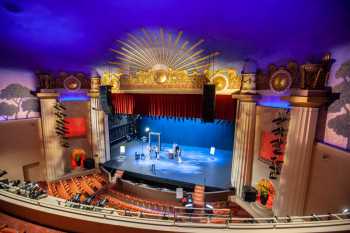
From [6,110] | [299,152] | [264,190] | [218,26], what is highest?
[218,26]

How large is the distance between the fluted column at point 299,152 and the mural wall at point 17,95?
38.2 feet

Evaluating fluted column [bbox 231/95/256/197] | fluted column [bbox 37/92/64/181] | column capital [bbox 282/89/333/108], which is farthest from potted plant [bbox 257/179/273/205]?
fluted column [bbox 37/92/64/181]

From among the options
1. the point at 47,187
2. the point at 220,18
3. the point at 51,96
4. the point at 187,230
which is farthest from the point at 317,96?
the point at 47,187

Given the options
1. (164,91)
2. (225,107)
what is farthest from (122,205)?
(225,107)

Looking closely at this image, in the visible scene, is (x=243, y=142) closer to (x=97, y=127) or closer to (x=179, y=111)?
(x=179, y=111)

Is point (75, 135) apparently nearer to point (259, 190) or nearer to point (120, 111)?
point (120, 111)

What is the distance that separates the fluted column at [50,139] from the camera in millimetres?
9562

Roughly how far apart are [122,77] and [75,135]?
15.2ft

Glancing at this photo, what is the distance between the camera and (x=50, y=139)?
9898mm

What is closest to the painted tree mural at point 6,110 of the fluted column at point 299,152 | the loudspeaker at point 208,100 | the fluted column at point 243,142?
the loudspeaker at point 208,100

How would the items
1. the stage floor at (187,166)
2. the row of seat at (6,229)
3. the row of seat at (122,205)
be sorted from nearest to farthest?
the row of seat at (6,229)
the row of seat at (122,205)
the stage floor at (187,166)

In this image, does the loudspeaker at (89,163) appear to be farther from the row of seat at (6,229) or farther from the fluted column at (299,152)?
the fluted column at (299,152)

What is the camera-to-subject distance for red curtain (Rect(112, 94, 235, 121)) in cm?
861

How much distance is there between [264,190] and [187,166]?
4164 mm
